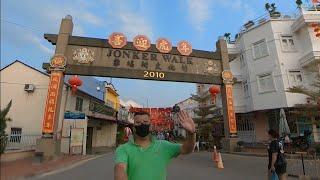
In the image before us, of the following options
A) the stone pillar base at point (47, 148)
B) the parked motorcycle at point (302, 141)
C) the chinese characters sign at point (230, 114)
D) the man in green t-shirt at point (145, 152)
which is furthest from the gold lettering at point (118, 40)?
the man in green t-shirt at point (145, 152)

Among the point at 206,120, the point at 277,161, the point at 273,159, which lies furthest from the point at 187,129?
the point at 206,120

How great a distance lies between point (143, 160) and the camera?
3043 mm

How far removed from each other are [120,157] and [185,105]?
62429 mm

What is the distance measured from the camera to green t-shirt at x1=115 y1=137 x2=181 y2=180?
2.99 metres

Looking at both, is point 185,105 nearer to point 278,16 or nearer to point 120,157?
point 278,16

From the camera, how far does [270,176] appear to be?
744cm

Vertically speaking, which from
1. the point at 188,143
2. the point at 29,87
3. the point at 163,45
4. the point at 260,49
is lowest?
the point at 188,143

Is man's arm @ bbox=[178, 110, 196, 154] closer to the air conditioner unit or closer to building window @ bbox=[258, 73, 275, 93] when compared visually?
the air conditioner unit

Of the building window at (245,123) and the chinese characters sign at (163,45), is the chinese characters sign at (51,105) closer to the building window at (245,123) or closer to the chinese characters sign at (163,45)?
the chinese characters sign at (163,45)

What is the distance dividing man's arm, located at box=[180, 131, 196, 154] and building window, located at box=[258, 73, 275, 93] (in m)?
23.1

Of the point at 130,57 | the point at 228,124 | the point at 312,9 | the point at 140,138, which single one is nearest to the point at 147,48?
the point at 130,57

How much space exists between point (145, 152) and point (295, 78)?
24.0 metres

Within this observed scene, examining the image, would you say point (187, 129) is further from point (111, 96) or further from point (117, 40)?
point (111, 96)

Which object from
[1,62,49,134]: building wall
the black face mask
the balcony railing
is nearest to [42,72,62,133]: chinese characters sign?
[1,62,49,134]: building wall
